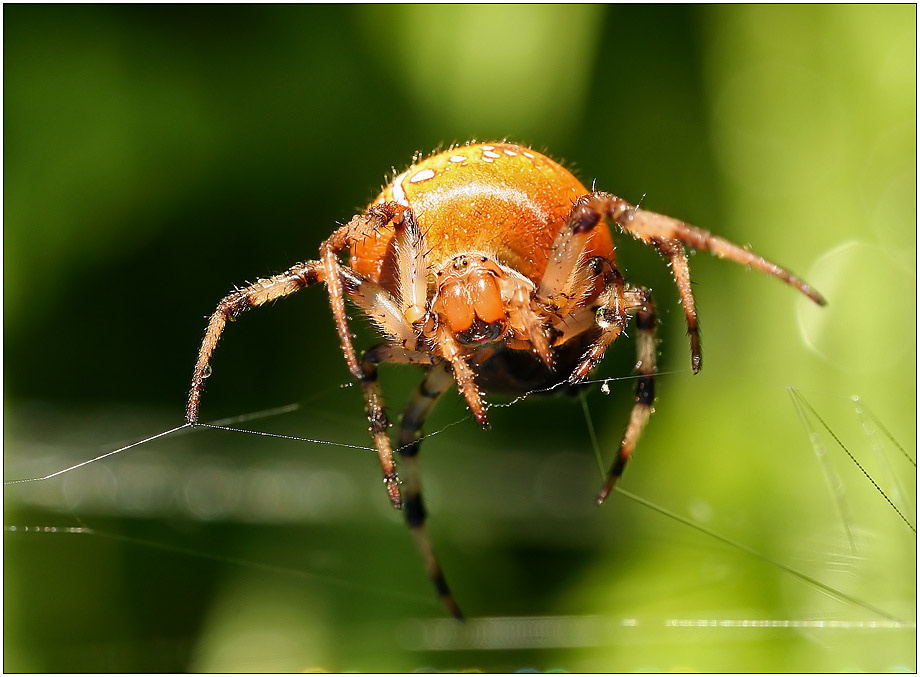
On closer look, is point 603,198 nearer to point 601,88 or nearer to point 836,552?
point 836,552

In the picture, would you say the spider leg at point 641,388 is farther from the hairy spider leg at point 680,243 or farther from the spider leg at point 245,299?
the spider leg at point 245,299

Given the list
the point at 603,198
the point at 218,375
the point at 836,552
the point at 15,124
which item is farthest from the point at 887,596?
the point at 15,124

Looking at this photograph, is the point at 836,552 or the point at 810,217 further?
the point at 810,217

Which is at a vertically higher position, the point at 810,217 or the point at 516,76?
the point at 516,76

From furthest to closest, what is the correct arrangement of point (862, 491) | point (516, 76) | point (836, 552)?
1. point (516, 76)
2. point (862, 491)
3. point (836, 552)

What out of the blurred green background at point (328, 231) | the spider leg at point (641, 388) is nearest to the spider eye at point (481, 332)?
the spider leg at point (641, 388)

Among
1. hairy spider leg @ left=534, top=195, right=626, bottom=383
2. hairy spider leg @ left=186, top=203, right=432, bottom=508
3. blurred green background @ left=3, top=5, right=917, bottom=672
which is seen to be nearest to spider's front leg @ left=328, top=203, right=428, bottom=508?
hairy spider leg @ left=186, top=203, right=432, bottom=508

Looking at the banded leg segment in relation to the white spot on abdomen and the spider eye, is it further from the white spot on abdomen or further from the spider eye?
the white spot on abdomen

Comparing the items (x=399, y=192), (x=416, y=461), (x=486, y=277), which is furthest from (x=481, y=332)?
(x=416, y=461)
